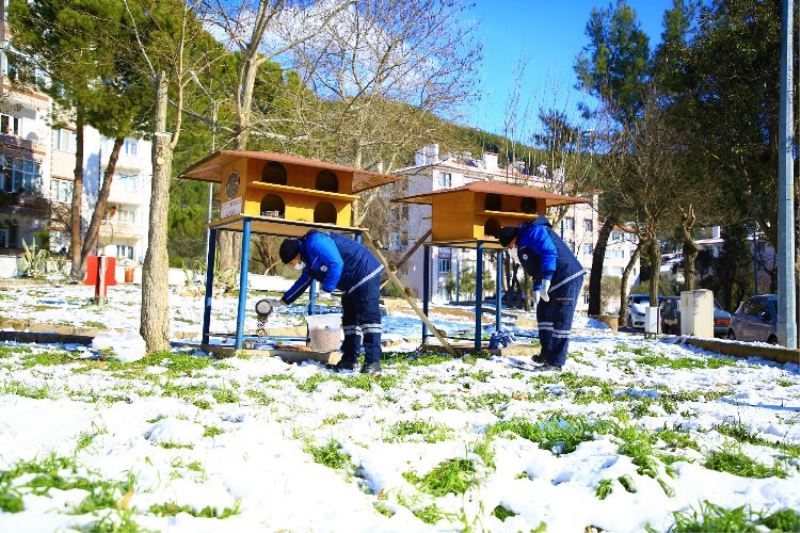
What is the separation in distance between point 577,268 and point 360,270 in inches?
117

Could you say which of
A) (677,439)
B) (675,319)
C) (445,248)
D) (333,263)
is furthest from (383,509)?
(445,248)

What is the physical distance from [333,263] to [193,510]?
5.59m

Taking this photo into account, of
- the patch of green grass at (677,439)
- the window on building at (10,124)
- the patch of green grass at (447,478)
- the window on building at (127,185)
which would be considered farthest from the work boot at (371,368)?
the window on building at (127,185)

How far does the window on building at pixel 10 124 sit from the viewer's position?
39.9m

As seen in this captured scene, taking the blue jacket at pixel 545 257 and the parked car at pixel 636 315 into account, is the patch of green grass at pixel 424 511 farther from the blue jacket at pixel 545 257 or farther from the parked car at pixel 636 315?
the parked car at pixel 636 315

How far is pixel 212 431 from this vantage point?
Answer: 4715 millimetres

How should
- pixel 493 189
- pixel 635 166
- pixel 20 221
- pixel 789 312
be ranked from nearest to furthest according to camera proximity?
pixel 493 189 → pixel 789 312 → pixel 635 166 → pixel 20 221

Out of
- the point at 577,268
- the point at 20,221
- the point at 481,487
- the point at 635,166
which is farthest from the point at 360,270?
the point at 20,221

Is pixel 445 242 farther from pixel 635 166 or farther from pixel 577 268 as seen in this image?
pixel 635 166

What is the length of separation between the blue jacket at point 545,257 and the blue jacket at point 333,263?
2.10m

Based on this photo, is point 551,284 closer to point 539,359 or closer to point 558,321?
point 558,321

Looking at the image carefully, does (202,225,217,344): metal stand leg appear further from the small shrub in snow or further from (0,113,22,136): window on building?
(0,113,22,136): window on building

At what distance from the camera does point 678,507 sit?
3.33m

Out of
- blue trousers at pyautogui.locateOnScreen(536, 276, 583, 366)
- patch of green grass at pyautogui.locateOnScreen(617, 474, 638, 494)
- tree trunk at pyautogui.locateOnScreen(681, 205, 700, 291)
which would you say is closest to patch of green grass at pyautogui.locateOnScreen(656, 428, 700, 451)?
patch of green grass at pyautogui.locateOnScreen(617, 474, 638, 494)
